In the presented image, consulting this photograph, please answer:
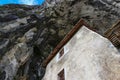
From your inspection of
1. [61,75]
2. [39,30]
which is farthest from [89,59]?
[39,30]

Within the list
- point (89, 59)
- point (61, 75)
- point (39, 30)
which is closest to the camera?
point (89, 59)

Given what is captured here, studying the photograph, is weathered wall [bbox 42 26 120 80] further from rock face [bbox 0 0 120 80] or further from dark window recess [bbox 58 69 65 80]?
rock face [bbox 0 0 120 80]

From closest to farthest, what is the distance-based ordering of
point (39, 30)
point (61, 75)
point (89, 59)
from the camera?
point (89, 59) < point (61, 75) < point (39, 30)

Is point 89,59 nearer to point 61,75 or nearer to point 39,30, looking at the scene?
point 61,75

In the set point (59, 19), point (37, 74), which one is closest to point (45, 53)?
point (37, 74)

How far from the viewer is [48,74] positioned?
16922 mm

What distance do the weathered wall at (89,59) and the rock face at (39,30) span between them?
6160 millimetres

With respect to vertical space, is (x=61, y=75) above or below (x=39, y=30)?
above

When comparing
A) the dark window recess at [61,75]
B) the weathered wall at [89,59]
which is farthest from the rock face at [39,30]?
the weathered wall at [89,59]

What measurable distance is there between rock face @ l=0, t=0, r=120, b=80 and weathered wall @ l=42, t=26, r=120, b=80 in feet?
20.2

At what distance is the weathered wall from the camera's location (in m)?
10.5

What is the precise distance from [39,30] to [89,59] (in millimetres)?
15878

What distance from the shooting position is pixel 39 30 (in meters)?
26.9

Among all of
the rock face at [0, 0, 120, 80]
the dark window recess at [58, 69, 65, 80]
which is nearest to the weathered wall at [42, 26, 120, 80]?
the dark window recess at [58, 69, 65, 80]
